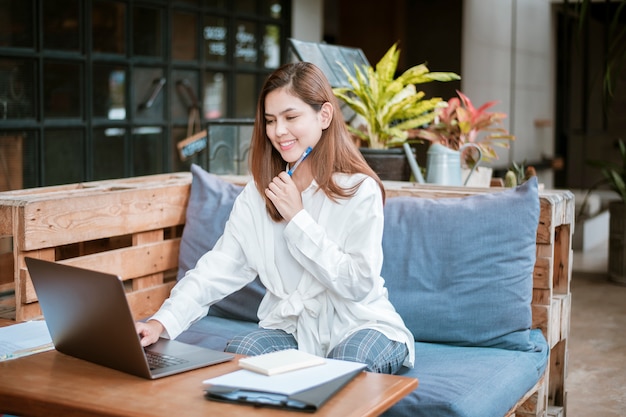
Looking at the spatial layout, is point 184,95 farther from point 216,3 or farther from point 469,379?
point 469,379

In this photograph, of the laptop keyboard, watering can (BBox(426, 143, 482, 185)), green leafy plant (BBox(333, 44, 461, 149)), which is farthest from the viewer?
green leafy plant (BBox(333, 44, 461, 149))

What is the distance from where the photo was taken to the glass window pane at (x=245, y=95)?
19.2 ft

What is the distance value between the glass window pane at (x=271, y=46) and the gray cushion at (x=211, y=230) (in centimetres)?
326

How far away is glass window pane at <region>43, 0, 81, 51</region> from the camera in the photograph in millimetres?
4512

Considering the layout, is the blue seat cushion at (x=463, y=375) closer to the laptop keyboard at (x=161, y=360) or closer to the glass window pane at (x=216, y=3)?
the laptop keyboard at (x=161, y=360)

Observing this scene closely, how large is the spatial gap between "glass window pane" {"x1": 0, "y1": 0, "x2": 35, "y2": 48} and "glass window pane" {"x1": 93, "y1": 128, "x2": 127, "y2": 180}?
2.12 ft

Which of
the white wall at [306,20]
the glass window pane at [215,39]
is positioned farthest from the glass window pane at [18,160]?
the white wall at [306,20]

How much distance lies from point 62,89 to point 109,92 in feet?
1.12

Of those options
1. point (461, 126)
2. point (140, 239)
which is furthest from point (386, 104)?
point (140, 239)

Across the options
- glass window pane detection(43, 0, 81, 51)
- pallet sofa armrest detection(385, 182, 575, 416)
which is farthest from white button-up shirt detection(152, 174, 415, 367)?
glass window pane detection(43, 0, 81, 51)

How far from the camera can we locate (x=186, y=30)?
5.41m

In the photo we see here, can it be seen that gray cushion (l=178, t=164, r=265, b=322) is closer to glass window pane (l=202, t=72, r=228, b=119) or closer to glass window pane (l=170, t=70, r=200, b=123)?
glass window pane (l=170, t=70, r=200, b=123)

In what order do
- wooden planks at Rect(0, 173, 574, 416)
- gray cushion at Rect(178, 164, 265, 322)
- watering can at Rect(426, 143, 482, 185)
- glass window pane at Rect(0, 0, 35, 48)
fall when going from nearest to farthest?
wooden planks at Rect(0, 173, 574, 416)
gray cushion at Rect(178, 164, 265, 322)
watering can at Rect(426, 143, 482, 185)
glass window pane at Rect(0, 0, 35, 48)

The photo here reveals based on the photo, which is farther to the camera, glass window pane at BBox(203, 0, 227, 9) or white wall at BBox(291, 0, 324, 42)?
white wall at BBox(291, 0, 324, 42)
